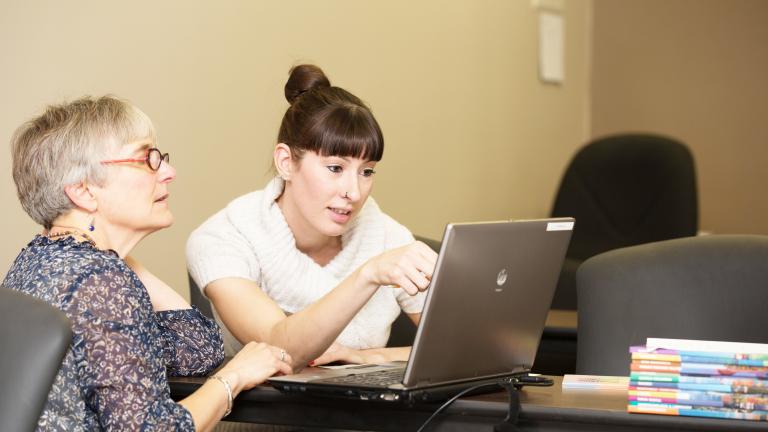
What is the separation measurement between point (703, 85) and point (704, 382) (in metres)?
4.09

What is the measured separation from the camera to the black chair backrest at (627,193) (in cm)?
433

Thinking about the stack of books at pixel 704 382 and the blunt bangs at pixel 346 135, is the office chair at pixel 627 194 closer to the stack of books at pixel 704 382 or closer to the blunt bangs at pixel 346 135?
the blunt bangs at pixel 346 135

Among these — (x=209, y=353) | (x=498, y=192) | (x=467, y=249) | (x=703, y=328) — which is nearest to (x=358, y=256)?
(x=209, y=353)

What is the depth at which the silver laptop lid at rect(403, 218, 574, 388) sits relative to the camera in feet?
4.61

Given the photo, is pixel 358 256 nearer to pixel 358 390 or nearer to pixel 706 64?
pixel 358 390

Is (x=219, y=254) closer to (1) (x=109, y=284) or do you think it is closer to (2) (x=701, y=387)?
(1) (x=109, y=284)

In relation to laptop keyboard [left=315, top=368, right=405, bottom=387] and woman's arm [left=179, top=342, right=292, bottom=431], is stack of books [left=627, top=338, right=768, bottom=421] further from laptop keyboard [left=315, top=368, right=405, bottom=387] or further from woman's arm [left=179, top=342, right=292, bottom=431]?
woman's arm [left=179, top=342, right=292, bottom=431]

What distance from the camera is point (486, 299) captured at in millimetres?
1489

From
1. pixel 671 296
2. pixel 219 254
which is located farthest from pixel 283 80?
pixel 671 296

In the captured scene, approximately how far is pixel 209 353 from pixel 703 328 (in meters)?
0.98

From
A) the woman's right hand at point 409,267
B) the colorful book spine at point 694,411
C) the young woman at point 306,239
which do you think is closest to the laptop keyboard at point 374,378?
the woman's right hand at point 409,267

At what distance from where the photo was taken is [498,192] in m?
4.55

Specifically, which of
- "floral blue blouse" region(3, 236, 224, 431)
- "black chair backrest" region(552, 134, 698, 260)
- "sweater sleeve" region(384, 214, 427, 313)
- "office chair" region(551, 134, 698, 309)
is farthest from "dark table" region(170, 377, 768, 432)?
"black chair backrest" region(552, 134, 698, 260)

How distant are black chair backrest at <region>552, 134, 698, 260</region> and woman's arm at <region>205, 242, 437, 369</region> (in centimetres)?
267
